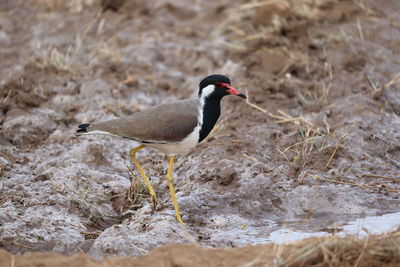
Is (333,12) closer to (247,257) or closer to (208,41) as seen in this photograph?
(208,41)

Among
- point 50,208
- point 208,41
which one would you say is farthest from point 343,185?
point 208,41

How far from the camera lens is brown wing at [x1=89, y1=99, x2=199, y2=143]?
562cm

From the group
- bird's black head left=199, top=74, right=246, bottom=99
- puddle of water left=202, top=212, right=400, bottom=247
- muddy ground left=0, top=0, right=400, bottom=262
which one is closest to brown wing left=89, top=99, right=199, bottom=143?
bird's black head left=199, top=74, right=246, bottom=99

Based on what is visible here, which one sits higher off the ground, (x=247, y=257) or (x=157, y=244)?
(x=247, y=257)

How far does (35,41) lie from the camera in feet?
31.2

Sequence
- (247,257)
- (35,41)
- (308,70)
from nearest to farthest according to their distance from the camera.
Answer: (247,257) < (308,70) < (35,41)

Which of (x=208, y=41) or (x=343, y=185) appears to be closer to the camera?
(x=343, y=185)

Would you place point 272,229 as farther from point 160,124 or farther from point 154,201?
point 160,124

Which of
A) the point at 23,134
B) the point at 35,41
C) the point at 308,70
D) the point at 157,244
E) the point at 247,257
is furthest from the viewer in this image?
the point at 35,41

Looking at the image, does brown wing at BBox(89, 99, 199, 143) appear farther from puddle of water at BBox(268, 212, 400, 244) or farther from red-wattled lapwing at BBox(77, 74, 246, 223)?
puddle of water at BBox(268, 212, 400, 244)

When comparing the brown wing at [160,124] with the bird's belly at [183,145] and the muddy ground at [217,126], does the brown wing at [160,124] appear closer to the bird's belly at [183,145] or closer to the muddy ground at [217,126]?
the bird's belly at [183,145]

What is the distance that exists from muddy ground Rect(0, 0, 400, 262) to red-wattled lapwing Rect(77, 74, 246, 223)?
51cm

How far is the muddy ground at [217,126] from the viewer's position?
18.2 ft

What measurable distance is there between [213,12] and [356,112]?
4.09 meters
